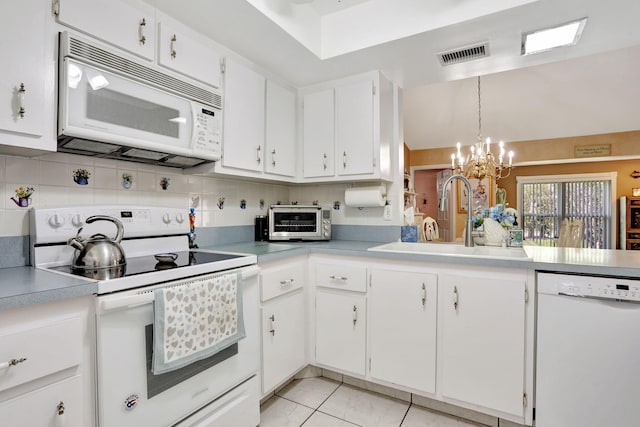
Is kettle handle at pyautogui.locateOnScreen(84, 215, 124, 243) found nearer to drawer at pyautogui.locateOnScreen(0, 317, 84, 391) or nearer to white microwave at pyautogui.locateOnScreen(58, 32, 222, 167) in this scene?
white microwave at pyautogui.locateOnScreen(58, 32, 222, 167)

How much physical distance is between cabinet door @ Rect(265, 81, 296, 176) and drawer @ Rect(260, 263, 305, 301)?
700 mm

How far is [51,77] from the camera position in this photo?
1.21m

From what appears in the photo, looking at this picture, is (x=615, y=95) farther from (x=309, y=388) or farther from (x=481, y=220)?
(x=309, y=388)

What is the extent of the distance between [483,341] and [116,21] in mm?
2250

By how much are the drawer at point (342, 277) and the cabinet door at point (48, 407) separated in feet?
4.38

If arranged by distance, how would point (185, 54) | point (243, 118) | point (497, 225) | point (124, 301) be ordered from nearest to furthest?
point (124, 301), point (185, 54), point (243, 118), point (497, 225)

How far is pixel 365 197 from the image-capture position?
242 centimetres

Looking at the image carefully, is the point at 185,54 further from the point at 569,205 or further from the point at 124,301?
the point at 569,205

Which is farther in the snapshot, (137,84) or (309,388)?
(309,388)

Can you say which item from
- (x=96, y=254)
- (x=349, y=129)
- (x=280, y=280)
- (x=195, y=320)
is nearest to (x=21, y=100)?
(x=96, y=254)

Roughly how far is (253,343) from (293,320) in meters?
0.40

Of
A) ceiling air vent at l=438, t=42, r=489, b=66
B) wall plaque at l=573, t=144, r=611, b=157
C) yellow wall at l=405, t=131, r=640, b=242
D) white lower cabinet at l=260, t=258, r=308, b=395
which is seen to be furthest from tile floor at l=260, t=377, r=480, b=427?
wall plaque at l=573, t=144, r=611, b=157

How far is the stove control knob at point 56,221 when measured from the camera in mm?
1361

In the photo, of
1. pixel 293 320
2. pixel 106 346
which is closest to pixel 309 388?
pixel 293 320
